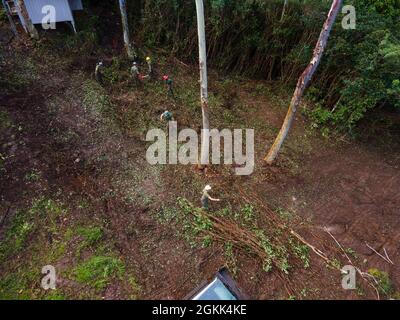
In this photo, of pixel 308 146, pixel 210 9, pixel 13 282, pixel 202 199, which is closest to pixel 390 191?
pixel 308 146

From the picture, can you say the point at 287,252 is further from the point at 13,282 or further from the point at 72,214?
the point at 13,282

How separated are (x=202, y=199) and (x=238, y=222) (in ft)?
2.92

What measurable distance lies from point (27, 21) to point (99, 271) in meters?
7.61

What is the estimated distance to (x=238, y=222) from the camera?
254 inches

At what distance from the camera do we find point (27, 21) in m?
9.10

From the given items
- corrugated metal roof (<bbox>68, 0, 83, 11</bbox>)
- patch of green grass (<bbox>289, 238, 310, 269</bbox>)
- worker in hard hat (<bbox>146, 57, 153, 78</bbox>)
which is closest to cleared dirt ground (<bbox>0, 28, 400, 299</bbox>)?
patch of green grass (<bbox>289, 238, 310, 269</bbox>)

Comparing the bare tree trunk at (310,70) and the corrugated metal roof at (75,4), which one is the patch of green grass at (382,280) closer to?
the bare tree trunk at (310,70)

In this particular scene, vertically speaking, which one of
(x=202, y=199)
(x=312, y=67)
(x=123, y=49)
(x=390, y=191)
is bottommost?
(x=390, y=191)

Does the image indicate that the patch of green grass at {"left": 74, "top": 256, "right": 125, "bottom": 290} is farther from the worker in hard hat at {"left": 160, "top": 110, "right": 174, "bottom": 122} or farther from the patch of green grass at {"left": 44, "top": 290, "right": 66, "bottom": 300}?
the worker in hard hat at {"left": 160, "top": 110, "right": 174, "bottom": 122}

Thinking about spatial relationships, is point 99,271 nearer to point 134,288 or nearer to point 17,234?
point 134,288

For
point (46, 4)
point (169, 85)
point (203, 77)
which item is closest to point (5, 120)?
point (46, 4)

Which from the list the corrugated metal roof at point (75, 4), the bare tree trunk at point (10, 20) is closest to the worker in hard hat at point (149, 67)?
the corrugated metal roof at point (75, 4)

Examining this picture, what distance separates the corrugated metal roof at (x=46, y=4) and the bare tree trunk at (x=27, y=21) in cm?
10

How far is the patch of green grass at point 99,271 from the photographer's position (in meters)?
5.39
